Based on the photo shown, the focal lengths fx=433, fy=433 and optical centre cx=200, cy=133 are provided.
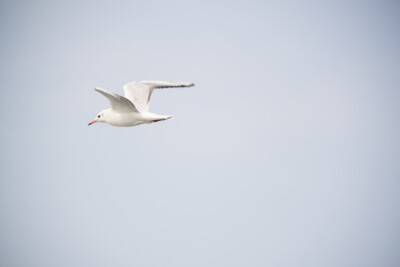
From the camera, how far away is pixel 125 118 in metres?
11.6

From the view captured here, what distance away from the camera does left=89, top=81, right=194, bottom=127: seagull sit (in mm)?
11018

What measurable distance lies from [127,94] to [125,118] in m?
1.29

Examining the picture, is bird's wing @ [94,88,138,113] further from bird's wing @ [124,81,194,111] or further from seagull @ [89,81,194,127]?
bird's wing @ [124,81,194,111]

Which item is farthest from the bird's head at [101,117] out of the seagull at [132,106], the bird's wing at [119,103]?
the bird's wing at [119,103]

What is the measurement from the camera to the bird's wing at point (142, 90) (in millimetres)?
12453

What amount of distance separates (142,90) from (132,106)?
5.75 ft

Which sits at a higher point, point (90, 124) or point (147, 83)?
point (147, 83)

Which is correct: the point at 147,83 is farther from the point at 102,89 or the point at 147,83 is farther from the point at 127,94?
the point at 102,89

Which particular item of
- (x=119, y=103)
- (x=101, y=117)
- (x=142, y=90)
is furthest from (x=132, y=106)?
(x=142, y=90)

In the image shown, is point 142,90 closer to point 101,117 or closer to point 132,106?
point 101,117

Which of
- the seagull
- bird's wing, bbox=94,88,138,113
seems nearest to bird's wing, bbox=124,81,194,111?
the seagull

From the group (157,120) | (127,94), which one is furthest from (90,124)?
(157,120)

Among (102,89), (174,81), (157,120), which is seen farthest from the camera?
(174,81)

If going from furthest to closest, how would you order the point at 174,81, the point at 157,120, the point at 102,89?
the point at 174,81
the point at 157,120
the point at 102,89
